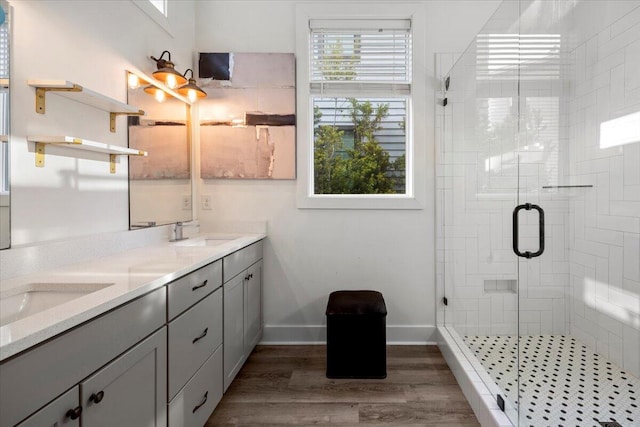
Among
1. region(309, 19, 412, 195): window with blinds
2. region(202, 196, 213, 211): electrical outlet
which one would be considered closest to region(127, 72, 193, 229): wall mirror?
region(202, 196, 213, 211): electrical outlet

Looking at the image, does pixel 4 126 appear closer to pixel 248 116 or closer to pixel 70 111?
pixel 70 111

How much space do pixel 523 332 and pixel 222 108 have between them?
2.55 m

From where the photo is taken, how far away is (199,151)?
2.72 m

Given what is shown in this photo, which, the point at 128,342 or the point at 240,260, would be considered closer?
the point at 128,342

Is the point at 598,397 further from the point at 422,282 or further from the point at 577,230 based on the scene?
the point at 422,282

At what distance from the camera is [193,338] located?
4.89 ft

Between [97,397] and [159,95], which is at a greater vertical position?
[159,95]

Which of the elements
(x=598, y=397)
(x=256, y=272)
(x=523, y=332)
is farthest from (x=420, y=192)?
(x=598, y=397)

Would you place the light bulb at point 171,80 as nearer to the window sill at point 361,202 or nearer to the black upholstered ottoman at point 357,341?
the window sill at point 361,202

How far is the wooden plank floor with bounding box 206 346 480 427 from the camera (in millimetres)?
1774

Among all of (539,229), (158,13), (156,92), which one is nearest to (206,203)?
(156,92)

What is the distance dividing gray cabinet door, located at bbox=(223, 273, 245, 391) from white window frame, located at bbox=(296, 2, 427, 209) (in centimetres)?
91

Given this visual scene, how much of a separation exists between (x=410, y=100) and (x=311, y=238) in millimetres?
1377

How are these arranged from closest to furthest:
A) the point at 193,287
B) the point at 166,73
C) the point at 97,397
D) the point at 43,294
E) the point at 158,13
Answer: the point at 97,397, the point at 43,294, the point at 193,287, the point at 166,73, the point at 158,13
